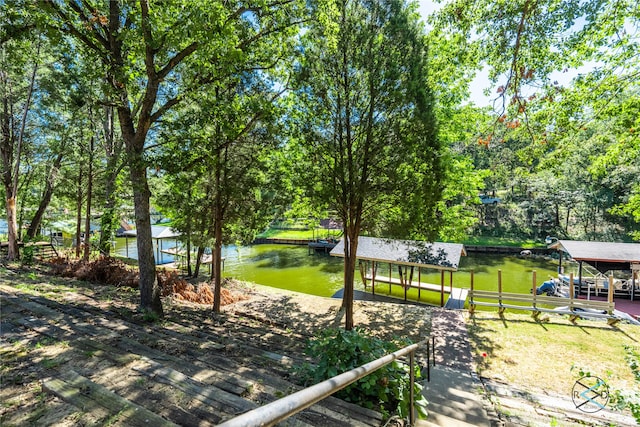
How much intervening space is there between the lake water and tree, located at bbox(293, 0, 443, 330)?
738 centimetres

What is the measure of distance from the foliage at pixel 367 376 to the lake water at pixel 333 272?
10.9 m

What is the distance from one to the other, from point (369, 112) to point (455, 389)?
19.0ft

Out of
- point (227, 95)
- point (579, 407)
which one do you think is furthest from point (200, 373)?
point (227, 95)

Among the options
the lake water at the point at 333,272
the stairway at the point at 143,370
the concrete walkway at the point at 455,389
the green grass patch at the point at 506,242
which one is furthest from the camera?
the green grass patch at the point at 506,242

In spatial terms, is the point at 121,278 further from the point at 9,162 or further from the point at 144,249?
the point at 9,162

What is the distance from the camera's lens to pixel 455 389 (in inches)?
173

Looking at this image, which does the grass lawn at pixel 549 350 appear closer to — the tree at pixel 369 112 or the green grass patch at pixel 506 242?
the tree at pixel 369 112

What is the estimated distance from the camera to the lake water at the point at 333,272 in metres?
16.1

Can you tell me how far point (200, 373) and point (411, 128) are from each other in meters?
6.27

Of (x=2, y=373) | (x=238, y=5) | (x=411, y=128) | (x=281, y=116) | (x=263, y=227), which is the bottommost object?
(x=2, y=373)

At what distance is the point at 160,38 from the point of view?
472cm

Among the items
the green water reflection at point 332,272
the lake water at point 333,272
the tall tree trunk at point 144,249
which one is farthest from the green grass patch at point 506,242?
the tall tree trunk at point 144,249

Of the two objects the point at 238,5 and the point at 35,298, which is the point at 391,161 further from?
the point at 35,298

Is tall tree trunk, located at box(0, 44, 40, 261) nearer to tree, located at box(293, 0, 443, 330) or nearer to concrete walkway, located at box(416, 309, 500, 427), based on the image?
tree, located at box(293, 0, 443, 330)
